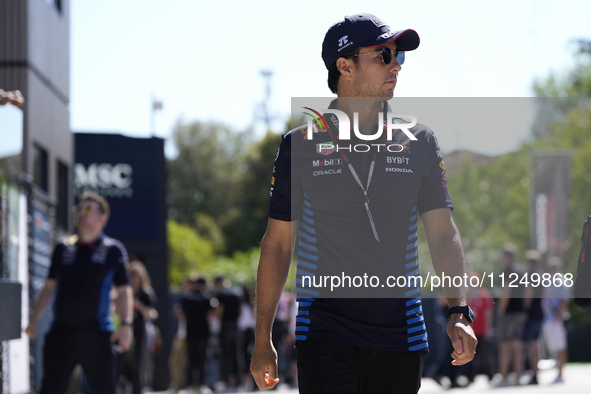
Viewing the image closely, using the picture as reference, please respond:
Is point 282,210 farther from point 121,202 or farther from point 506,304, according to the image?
point 121,202

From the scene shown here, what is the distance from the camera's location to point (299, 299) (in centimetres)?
331

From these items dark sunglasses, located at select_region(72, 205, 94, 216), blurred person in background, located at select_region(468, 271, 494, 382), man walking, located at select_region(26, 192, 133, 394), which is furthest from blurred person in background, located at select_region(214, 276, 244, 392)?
dark sunglasses, located at select_region(72, 205, 94, 216)

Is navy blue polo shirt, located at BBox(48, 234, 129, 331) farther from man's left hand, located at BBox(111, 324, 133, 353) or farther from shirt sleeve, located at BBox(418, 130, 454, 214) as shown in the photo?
shirt sleeve, located at BBox(418, 130, 454, 214)

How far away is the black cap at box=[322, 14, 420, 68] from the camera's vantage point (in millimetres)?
3330

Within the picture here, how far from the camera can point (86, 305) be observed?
20.9ft

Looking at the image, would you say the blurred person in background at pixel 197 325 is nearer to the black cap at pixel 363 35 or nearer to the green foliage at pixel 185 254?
the black cap at pixel 363 35

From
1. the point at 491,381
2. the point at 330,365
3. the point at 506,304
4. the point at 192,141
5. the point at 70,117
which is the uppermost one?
the point at 192,141

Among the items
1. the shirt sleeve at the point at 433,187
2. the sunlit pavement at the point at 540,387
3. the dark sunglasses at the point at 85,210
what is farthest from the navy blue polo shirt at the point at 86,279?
the sunlit pavement at the point at 540,387

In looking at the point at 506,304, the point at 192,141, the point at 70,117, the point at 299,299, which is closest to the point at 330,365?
the point at 299,299

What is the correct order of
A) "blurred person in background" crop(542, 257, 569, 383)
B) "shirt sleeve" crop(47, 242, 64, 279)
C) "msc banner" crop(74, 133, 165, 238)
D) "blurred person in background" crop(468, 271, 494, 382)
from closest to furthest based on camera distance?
"shirt sleeve" crop(47, 242, 64, 279) < "blurred person in background" crop(468, 271, 494, 382) < "blurred person in background" crop(542, 257, 569, 383) < "msc banner" crop(74, 133, 165, 238)

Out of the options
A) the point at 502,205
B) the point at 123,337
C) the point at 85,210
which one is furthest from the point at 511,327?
the point at 502,205

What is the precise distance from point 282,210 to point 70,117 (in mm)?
13564

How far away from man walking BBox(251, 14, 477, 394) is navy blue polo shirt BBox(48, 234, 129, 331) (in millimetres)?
3402

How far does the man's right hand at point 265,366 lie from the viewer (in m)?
3.14
